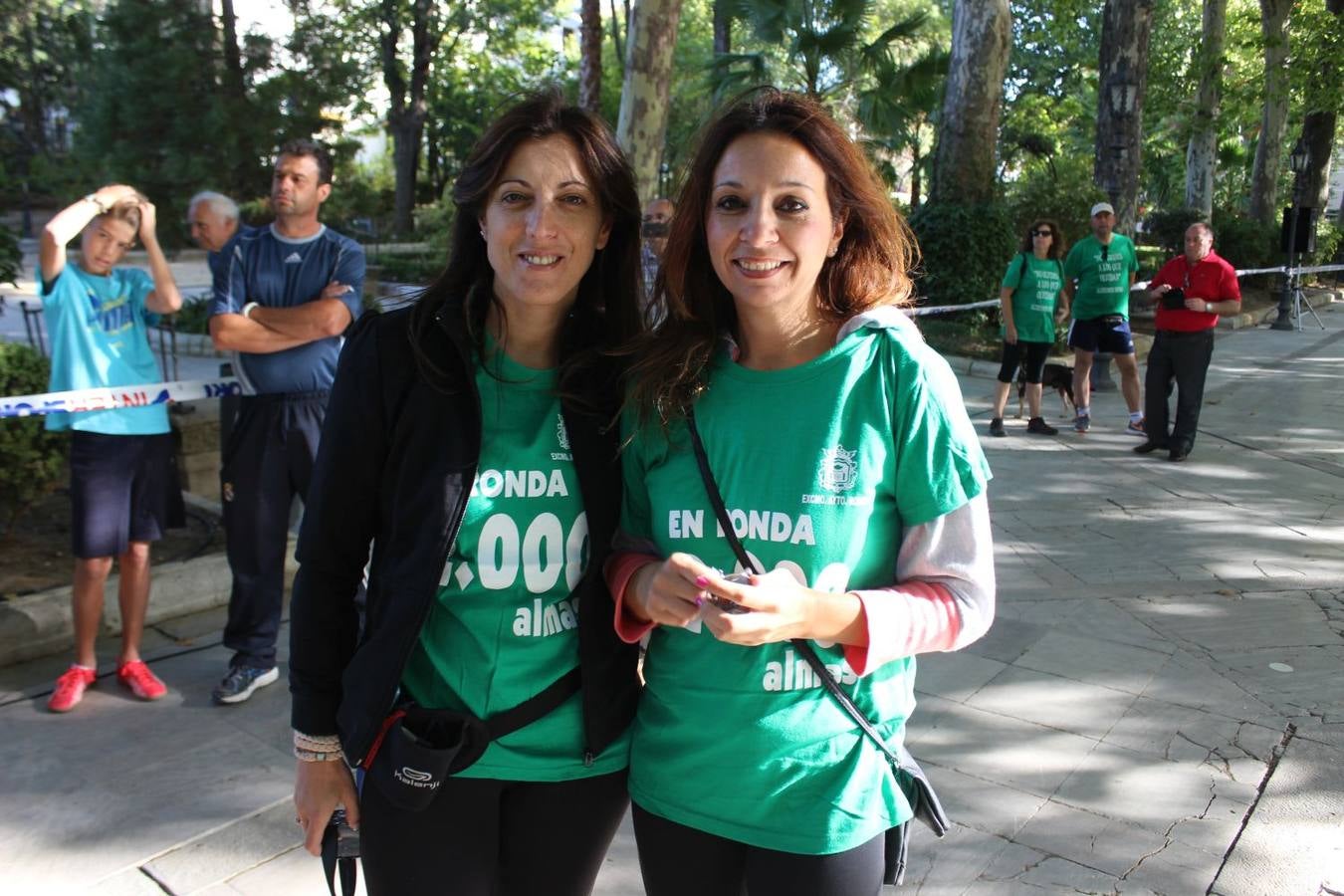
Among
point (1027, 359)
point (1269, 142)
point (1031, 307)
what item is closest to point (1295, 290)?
point (1269, 142)

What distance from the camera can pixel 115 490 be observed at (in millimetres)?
4199

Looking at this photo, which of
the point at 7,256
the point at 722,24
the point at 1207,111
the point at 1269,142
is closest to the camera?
the point at 7,256

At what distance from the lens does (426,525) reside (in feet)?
5.66

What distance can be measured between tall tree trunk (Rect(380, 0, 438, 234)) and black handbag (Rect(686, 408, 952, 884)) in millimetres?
26952

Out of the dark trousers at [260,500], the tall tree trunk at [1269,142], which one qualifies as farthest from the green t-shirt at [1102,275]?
the tall tree trunk at [1269,142]

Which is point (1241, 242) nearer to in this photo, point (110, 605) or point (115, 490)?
→ point (110, 605)

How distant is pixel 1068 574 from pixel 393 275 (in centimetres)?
1371

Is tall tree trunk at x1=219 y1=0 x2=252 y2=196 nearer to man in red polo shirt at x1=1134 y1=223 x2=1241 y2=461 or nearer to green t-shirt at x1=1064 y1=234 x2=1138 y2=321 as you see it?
green t-shirt at x1=1064 y1=234 x2=1138 y2=321

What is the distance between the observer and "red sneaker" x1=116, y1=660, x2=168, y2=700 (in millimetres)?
4184

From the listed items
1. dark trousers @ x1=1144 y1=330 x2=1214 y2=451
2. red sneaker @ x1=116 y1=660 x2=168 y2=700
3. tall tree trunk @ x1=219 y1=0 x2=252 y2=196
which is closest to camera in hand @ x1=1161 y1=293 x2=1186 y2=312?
dark trousers @ x1=1144 y1=330 x2=1214 y2=451

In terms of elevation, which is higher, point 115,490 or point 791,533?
point 791,533

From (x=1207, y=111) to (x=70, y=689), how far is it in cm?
2603

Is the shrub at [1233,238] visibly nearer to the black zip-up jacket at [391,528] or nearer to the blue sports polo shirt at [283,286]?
the blue sports polo shirt at [283,286]

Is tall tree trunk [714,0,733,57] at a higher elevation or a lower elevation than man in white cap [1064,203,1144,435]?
higher
